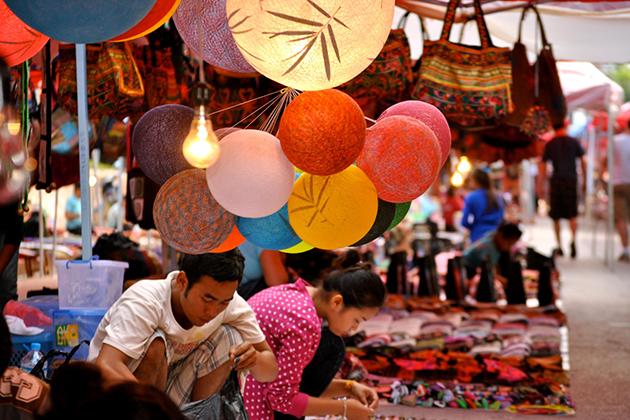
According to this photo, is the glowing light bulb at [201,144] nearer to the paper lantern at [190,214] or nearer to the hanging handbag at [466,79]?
the paper lantern at [190,214]

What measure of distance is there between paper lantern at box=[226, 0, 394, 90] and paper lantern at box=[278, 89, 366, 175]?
12 cm

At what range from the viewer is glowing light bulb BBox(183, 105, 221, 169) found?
228 centimetres

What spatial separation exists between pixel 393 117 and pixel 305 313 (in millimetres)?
1194

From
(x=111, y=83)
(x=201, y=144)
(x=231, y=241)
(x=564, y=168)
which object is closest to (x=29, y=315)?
(x=111, y=83)

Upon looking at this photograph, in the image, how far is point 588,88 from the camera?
30.9 feet

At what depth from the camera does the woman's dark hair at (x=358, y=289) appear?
3959 mm

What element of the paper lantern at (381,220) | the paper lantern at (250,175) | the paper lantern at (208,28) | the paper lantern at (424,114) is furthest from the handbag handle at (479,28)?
the paper lantern at (250,175)

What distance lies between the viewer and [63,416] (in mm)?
1863

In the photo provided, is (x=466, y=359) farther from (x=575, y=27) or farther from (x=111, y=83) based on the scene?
(x=111, y=83)

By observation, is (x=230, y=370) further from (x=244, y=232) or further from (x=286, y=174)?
(x=286, y=174)

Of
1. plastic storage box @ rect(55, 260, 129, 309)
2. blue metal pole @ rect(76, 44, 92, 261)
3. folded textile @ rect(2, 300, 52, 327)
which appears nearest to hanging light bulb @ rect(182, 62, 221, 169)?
blue metal pole @ rect(76, 44, 92, 261)

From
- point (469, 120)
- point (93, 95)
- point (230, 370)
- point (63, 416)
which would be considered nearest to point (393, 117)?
point (230, 370)

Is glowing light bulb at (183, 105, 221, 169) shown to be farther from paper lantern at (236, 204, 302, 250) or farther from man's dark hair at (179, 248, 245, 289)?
man's dark hair at (179, 248, 245, 289)

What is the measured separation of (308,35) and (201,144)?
392 mm
